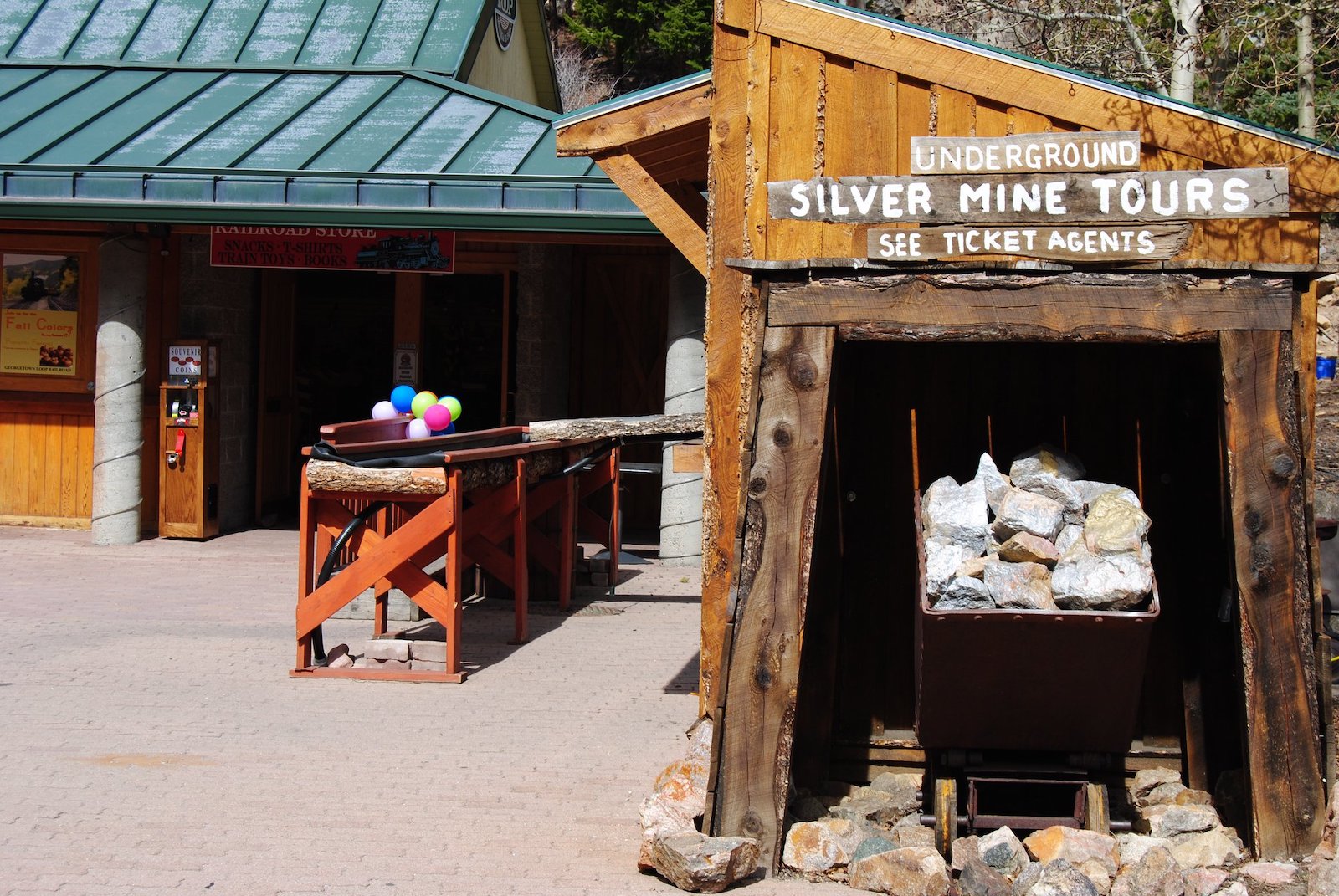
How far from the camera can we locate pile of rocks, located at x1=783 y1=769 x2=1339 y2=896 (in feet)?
14.5

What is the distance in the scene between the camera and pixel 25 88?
527 inches

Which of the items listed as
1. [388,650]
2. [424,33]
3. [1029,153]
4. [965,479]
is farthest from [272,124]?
[1029,153]

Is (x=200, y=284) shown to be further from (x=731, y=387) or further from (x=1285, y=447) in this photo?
(x=1285, y=447)

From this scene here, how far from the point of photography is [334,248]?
12062 mm

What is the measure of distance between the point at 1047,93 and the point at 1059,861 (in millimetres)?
2935

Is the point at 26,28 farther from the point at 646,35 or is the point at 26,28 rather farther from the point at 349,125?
the point at 646,35

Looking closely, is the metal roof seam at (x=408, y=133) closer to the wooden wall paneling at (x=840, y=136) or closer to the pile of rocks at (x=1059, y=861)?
the wooden wall paneling at (x=840, y=136)

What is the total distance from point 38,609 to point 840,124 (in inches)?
264

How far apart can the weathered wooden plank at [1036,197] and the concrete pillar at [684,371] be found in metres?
6.48

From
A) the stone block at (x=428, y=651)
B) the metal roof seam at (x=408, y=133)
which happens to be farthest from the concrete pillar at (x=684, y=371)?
the stone block at (x=428, y=651)

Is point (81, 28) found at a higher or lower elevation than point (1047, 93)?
higher

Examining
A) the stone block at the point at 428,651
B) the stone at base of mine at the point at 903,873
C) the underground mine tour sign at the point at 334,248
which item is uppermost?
the underground mine tour sign at the point at 334,248

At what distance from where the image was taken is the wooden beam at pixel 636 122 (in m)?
6.42

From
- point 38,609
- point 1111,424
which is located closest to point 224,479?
point 38,609
